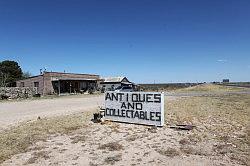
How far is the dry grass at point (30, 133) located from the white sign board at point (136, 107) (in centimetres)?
150

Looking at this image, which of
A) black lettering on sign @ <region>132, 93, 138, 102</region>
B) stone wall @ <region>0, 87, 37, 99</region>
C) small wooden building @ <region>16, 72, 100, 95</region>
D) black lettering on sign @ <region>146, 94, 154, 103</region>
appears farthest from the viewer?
small wooden building @ <region>16, 72, 100, 95</region>

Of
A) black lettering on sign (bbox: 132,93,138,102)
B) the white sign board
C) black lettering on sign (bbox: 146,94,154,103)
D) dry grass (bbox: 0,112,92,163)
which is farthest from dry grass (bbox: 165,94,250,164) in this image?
dry grass (bbox: 0,112,92,163)

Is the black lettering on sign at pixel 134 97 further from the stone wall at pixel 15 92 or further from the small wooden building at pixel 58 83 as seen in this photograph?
the small wooden building at pixel 58 83

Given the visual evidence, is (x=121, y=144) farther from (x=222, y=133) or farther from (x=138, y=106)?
(x=138, y=106)

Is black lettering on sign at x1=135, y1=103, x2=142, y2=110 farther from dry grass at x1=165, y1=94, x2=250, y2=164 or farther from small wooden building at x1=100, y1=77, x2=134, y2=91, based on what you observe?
small wooden building at x1=100, y1=77, x2=134, y2=91

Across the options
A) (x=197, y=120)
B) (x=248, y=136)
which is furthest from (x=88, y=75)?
(x=248, y=136)

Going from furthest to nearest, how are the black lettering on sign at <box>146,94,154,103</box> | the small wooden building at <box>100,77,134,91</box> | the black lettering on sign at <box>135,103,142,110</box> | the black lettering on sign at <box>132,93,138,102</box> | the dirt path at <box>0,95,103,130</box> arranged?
the small wooden building at <box>100,77,134,91</box>
the dirt path at <box>0,95,103,130</box>
the black lettering on sign at <box>132,93,138,102</box>
the black lettering on sign at <box>135,103,142,110</box>
the black lettering on sign at <box>146,94,154,103</box>

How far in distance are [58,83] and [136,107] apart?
39.4 metres

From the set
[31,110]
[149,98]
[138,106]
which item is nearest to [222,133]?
[149,98]

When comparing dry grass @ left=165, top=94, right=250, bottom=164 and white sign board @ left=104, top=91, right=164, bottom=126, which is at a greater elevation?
white sign board @ left=104, top=91, right=164, bottom=126

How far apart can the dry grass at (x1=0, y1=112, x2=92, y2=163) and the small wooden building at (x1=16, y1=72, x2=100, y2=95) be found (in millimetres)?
37045

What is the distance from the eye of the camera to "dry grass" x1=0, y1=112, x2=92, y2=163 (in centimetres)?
923

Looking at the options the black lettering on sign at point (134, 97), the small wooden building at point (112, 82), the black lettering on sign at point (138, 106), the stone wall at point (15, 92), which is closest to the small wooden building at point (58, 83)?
the stone wall at point (15, 92)

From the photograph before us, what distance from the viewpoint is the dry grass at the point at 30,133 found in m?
9.23
